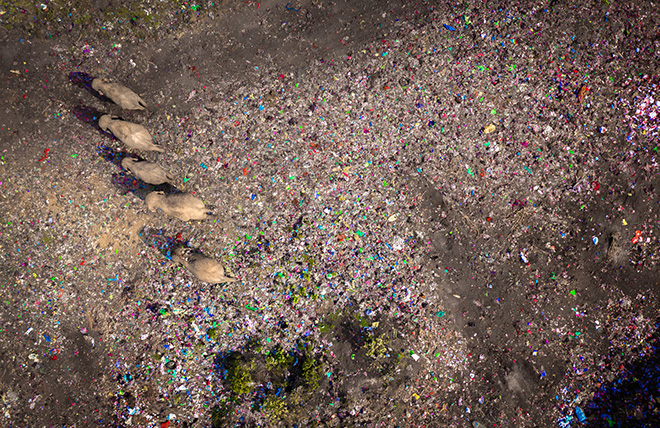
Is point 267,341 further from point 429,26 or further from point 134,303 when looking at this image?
point 429,26

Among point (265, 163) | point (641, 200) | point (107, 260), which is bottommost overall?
point (107, 260)

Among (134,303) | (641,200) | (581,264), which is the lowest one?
(134,303)

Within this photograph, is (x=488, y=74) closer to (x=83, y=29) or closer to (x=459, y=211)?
(x=459, y=211)

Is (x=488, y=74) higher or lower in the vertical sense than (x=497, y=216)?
higher

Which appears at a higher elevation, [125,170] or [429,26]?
[429,26]

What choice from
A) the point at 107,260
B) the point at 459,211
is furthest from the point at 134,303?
the point at 459,211

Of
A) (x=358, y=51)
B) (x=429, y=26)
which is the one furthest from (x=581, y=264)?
(x=358, y=51)
